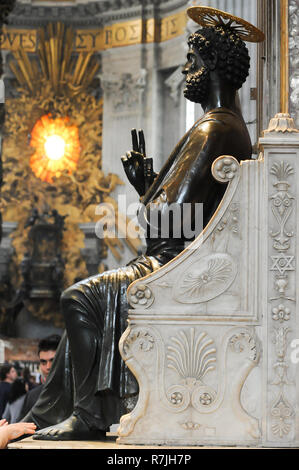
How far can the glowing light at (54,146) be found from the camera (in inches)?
909

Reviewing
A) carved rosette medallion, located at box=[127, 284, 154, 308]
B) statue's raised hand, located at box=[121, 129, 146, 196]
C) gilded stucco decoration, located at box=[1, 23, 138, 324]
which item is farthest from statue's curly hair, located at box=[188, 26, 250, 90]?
gilded stucco decoration, located at box=[1, 23, 138, 324]

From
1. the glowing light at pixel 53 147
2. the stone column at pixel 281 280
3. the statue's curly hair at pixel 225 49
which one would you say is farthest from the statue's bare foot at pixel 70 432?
the glowing light at pixel 53 147

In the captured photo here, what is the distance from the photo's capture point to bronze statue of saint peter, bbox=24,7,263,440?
4.04 meters

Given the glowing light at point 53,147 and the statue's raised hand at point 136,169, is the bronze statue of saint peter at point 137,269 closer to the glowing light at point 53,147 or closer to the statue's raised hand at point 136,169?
the statue's raised hand at point 136,169

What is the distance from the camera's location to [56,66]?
2311 centimetres

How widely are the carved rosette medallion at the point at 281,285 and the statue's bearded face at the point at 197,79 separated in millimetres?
1138

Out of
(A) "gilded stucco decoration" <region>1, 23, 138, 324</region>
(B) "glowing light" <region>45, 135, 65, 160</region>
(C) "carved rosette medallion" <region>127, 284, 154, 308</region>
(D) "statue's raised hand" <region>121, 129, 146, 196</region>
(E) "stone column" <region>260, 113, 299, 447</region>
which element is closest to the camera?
(E) "stone column" <region>260, 113, 299, 447</region>

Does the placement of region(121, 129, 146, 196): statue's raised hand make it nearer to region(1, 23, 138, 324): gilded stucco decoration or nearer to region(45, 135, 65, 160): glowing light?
region(1, 23, 138, 324): gilded stucco decoration

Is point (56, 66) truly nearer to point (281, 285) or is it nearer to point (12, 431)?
point (12, 431)

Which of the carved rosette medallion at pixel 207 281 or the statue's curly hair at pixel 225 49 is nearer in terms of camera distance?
the carved rosette medallion at pixel 207 281

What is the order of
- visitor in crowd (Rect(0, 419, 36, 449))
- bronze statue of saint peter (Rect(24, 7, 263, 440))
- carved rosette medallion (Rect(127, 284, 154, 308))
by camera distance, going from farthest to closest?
bronze statue of saint peter (Rect(24, 7, 263, 440))
visitor in crowd (Rect(0, 419, 36, 449))
carved rosette medallion (Rect(127, 284, 154, 308))

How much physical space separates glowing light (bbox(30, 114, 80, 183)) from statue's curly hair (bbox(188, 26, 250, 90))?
18339mm
